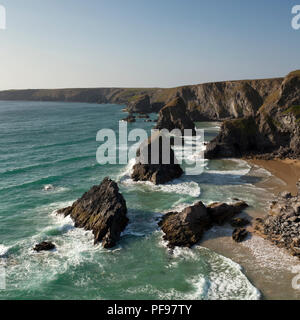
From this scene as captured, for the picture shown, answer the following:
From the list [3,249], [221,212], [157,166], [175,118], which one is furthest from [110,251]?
[175,118]

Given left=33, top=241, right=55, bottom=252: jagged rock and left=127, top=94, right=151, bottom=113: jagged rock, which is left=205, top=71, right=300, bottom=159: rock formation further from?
left=127, top=94, right=151, bottom=113: jagged rock

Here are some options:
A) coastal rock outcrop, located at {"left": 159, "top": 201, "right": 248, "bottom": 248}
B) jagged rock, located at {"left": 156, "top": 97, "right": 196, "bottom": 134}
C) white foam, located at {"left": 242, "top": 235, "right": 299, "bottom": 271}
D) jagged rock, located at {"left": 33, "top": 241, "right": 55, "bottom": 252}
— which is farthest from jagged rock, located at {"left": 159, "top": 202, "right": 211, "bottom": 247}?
jagged rock, located at {"left": 156, "top": 97, "right": 196, "bottom": 134}

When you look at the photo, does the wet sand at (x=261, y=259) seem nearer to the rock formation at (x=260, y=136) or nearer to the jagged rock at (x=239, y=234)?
the jagged rock at (x=239, y=234)

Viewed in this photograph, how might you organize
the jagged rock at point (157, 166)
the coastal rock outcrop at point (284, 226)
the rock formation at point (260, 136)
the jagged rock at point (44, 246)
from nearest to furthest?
the coastal rock outcrop at point (284, 226)
the jagged rock at point (44, 246)
the jagged rock at point (157, 166)
the rock formation at point (260, 136)

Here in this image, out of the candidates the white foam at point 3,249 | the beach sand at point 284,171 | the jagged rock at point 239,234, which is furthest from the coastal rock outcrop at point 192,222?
the white foam at point 3,249
